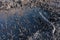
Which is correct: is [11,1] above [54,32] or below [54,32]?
above

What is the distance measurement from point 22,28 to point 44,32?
363 mm

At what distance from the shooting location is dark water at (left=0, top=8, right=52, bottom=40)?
278 centimetres

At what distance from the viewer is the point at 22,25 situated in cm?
292

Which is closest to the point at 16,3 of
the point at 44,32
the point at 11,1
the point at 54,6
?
the point at 11,1

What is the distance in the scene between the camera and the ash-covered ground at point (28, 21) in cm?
281

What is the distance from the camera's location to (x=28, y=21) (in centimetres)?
300

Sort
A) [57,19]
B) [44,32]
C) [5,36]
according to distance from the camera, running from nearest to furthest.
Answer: [5,36] → [44,32] → [57,19]

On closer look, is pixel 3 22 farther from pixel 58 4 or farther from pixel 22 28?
pixel 58 4

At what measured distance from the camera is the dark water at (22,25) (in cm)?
278

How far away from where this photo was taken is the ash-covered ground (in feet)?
9.23

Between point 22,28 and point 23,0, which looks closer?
point 22,28

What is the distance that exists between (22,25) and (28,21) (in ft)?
0.47

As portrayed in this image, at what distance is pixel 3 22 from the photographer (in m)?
2.96

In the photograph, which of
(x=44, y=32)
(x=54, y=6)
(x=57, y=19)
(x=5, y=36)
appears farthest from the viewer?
(x=54, y=6)
